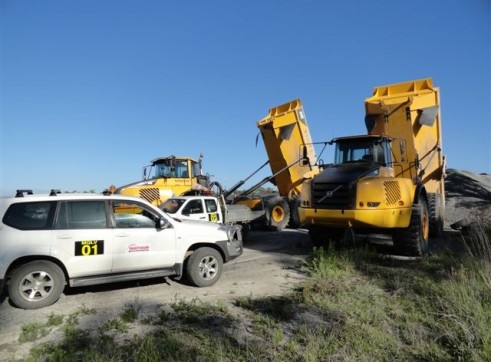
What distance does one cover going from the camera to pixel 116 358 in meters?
4.30

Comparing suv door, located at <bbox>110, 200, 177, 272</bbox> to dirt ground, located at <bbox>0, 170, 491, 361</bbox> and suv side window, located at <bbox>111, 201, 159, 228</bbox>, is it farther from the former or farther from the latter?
dirt ground, located at <bbox>0, 170, 491, 361</bbox>

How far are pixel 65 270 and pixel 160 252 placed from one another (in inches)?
59.7

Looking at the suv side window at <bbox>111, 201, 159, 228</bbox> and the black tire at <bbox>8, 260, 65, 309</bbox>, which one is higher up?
the suv side window at <bbox>111, 201, 159, 228</bbox>

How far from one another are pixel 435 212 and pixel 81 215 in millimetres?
9725

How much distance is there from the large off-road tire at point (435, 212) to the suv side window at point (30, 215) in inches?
394

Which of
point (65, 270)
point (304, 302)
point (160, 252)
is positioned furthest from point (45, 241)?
point (304, 302)

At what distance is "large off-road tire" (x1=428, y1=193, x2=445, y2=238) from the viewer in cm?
1206

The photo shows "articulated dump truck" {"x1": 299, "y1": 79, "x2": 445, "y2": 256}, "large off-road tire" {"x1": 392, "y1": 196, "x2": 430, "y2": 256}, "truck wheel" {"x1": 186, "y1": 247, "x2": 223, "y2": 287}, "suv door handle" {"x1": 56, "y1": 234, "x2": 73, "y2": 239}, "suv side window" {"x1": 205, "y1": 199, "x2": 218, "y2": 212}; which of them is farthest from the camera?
"suv side window" {"x1": 205, "y1": 199, "x2": 218, "y2": 212}

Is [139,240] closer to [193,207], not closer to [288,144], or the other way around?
[193,207]

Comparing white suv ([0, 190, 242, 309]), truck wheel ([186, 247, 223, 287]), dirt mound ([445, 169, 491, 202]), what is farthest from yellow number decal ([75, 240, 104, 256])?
dirt mound ([445, 169, 491, 202])

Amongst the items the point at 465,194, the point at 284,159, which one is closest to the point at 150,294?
the point at 284,159

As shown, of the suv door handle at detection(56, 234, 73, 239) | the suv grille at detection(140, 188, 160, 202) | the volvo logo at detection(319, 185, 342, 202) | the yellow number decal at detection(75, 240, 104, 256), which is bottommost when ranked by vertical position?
the yellow number decal at detection(75, 240, 104, 256)

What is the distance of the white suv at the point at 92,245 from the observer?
622 cm

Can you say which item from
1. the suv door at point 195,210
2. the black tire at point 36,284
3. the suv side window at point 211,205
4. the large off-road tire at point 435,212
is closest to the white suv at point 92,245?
the black tire at point 36,284
